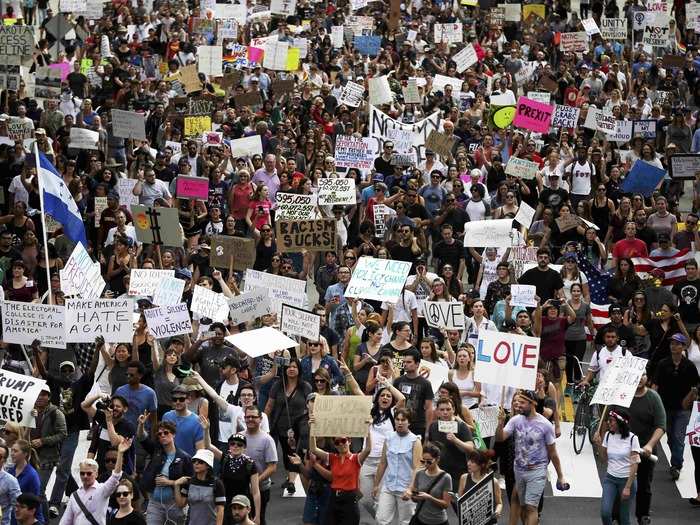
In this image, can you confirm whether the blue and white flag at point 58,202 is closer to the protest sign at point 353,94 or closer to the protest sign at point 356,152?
the protest sign at point 356,152

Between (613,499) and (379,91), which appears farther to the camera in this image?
(379,91)

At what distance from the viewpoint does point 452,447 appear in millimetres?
16125

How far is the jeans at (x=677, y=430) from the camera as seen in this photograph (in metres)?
18.5

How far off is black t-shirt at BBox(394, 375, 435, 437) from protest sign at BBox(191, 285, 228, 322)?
3331 millimetres

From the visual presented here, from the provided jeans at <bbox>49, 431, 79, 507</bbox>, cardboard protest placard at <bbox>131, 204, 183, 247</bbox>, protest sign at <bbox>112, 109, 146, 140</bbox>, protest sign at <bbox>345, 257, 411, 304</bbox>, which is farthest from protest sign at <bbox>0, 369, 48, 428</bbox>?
Answer: protest sign at <bbox>112, 109, 146, 140</bbox>

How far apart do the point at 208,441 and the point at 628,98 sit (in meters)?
18.3

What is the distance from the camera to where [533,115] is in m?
28.4

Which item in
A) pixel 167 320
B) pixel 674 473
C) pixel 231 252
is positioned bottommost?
pixel 674 473

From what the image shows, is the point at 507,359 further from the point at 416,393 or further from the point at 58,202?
the point at 58,202

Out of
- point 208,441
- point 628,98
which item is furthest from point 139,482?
point 628,98

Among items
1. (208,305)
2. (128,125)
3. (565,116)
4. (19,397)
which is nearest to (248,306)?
(208,305)

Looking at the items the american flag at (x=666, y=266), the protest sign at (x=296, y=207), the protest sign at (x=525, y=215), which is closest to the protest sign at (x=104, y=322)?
the protest sign at (x=296, y=207)

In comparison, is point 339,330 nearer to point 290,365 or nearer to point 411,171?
point 290,365

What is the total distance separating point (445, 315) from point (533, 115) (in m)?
8.80
